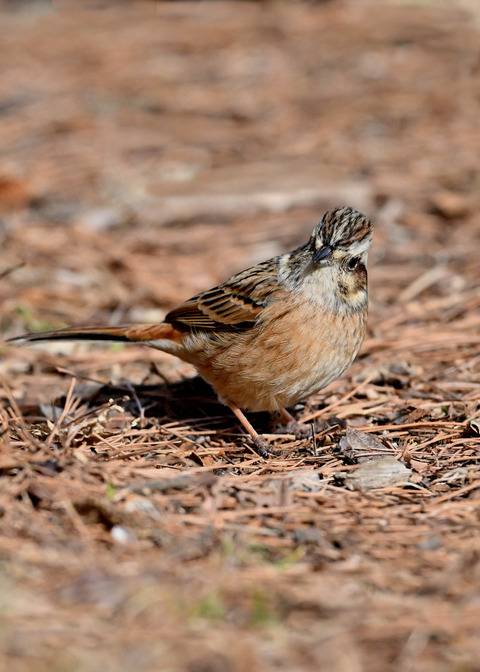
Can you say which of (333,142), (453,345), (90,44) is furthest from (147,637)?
(90,44)

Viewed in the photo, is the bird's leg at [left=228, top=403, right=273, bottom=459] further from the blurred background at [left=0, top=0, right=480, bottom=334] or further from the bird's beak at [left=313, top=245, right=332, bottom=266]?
the blurred background at [left=0, top=0, right=480, bottom=334]

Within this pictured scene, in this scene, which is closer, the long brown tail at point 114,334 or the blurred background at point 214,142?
A: the long brown tail at point 114,334

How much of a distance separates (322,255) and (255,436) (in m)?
1.11

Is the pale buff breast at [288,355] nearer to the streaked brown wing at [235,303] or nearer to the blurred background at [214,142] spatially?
the streaked brown wing at [235,303]

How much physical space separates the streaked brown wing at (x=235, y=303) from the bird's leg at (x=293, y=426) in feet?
2.00

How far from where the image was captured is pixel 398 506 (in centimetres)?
373

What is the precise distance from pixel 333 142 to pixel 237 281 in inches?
202

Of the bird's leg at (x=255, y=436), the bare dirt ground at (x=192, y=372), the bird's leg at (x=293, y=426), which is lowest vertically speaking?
the bird's leg at (x=293, y=426)

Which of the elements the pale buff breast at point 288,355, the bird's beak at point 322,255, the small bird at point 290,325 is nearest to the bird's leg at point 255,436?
the small bird at point 290,325

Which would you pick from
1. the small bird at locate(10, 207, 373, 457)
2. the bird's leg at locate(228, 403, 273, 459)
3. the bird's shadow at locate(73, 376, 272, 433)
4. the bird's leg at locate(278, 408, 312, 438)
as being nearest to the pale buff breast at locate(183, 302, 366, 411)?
the small bird at locate(10, 207, 373, 457)

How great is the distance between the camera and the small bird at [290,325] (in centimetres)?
450

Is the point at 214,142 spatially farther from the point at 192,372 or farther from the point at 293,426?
the point at 293,426

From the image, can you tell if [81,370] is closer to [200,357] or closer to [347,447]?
[200,357]

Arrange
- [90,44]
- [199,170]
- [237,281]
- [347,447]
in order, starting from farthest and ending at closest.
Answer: [90,44], [199,170], [237,281], [347,447]
